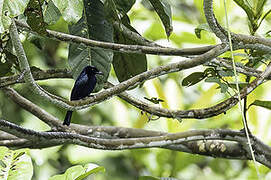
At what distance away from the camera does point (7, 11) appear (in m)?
1.18

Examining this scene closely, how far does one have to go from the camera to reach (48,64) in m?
3.80

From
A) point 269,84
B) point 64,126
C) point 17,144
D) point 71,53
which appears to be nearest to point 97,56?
point 71,53

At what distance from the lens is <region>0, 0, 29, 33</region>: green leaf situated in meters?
1.17

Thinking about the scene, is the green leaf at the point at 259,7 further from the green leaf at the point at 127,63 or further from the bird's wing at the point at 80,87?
the bird's wing at the point at 80,87

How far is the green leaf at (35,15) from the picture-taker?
1349 mm

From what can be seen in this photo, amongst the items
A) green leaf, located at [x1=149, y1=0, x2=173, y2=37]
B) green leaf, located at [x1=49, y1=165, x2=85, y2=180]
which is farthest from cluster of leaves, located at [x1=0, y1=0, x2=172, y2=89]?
green leaf, located at [x1=49, y1=165, x2=85, y2=180]

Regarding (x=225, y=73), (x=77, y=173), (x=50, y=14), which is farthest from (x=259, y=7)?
(x=77, y=173)

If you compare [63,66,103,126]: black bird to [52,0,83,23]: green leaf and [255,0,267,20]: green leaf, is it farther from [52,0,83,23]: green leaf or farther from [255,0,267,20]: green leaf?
[255,0,267,20]: green leaf

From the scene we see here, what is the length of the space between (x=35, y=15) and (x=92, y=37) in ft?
1.50

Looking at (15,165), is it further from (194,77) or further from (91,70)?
(194,77)

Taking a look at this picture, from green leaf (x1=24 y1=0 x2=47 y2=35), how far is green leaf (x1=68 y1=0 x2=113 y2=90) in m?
0.40

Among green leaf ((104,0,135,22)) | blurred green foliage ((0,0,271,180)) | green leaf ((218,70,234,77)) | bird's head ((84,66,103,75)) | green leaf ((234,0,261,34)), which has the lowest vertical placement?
blurred green foliage ((0,0,271,180))

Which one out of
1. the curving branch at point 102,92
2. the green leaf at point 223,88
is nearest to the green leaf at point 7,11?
the curving branch at point 102,92

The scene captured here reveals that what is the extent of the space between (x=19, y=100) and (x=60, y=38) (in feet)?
1.48
